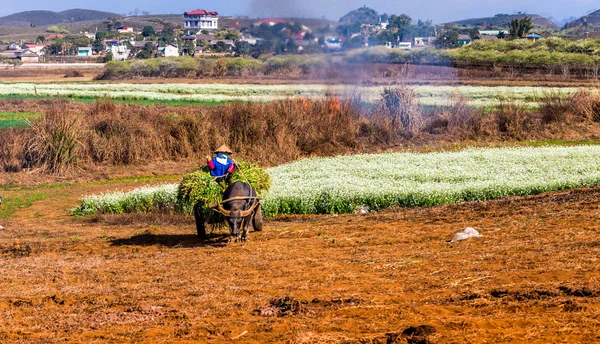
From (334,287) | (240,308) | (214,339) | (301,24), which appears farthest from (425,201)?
(214,339)

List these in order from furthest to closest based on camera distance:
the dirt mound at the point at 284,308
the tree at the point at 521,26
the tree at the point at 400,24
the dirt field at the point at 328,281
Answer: the tree at the point at 521,26, the tree at the point at 400,24, the dirt mound at the point at 284,308, the dirt field at the point at 328,281

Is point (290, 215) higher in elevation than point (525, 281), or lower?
lower

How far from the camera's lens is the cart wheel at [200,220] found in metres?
17.1

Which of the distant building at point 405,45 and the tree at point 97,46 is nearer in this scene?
the distant building at point 405,45

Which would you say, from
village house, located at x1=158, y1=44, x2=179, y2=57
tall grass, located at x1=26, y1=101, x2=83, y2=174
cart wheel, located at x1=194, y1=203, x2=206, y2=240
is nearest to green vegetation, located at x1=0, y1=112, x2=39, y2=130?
tall grass, located at x1=26, y1=101, x2=83, y2=174

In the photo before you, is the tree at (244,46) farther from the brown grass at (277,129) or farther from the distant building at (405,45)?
the distant building at (405,45)

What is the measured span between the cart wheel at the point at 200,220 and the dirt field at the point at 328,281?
0.45 metres

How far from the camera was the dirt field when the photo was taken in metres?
9.49

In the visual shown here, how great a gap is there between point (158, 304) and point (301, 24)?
721 inches

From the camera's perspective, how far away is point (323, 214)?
22.7 m

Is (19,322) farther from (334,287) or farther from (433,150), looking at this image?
(433,150)

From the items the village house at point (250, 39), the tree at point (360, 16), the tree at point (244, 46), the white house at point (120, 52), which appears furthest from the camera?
the white house at point (120, 52)

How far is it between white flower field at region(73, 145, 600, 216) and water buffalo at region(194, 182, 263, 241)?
18.2 ft

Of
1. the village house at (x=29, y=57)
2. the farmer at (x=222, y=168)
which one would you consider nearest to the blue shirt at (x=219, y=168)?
the farmer at (x=222, y=168)
